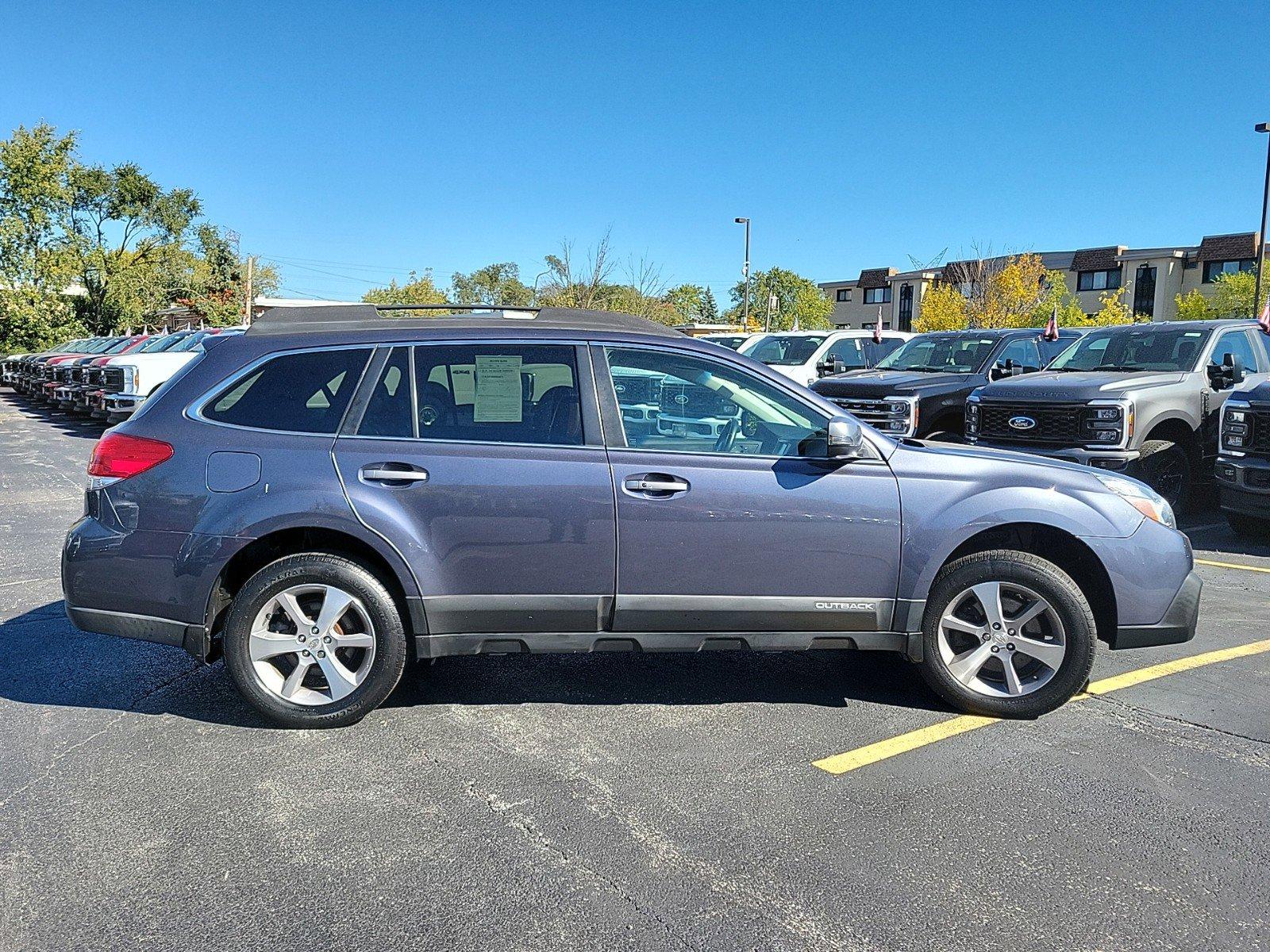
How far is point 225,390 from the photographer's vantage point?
436cm

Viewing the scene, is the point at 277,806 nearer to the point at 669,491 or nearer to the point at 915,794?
the point at 669,491

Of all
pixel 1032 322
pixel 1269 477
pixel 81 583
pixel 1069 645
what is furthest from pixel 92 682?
pixel 1032 322

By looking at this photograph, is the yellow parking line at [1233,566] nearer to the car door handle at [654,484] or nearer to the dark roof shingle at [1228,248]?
the car door handle at [654,484]

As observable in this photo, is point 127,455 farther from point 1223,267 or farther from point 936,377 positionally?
point 1223,267

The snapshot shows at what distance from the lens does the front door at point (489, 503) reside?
4.20m

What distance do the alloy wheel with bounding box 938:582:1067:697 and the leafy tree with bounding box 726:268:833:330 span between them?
2812 inches

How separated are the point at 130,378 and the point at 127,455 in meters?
14.5

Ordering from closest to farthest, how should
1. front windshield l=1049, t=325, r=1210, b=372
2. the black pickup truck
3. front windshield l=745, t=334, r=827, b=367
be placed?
front windshield l=1049, t=325, r=1210, b=372
the black pickup truck
front windshield l=745, t=334, r=827, b=367

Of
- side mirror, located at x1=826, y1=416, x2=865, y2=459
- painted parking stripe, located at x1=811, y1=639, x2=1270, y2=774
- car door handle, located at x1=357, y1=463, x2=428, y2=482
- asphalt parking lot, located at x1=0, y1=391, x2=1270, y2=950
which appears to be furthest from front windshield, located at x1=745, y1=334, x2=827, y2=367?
car door handle, located at x1=357, y1=463, x2=428, y2=482

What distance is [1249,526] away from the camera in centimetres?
909

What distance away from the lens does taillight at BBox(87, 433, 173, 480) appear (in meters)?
4.24

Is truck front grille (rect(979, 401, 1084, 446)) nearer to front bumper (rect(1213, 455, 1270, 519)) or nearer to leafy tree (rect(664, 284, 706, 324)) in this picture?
front bumper (rect(1213, 455, 1270, 519))

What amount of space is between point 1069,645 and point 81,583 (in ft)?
13.9

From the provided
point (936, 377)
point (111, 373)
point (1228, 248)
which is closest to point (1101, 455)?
point (936, 377)
